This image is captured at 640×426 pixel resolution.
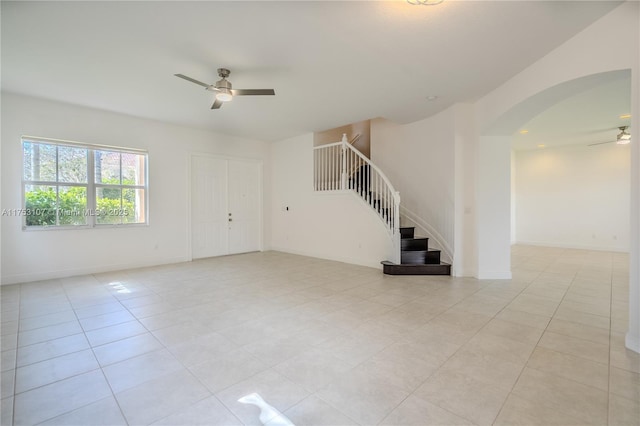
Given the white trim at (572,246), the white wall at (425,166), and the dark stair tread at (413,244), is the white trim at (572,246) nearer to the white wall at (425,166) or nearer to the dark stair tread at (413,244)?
the white wall at (425,166)

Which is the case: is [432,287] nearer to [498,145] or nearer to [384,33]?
[498,145]

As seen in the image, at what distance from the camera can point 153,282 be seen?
4715mm

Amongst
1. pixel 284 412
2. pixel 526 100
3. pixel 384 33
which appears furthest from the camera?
pixel 526 100

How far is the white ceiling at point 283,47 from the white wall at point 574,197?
610 centimetres

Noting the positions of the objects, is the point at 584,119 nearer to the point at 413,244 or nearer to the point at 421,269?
the point at 413,244

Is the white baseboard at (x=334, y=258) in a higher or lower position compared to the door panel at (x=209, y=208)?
lower

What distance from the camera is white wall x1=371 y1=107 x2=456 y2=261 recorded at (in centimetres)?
534

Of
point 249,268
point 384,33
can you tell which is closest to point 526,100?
point 384,33

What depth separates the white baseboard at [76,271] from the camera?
4617 mm

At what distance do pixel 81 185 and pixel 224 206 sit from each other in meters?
2.85

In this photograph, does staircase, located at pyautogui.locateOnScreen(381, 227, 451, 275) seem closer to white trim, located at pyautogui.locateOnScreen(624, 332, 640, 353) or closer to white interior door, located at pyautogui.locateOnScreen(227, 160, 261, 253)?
white trim, located at pyautogui.locateOnScreen(624, 332, 640, 353)

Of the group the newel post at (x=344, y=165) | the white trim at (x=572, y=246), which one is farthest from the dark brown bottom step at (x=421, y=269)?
the white trim at (x=572, y=246)

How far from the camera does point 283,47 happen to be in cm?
317

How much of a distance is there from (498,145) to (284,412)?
5253 millimetres
